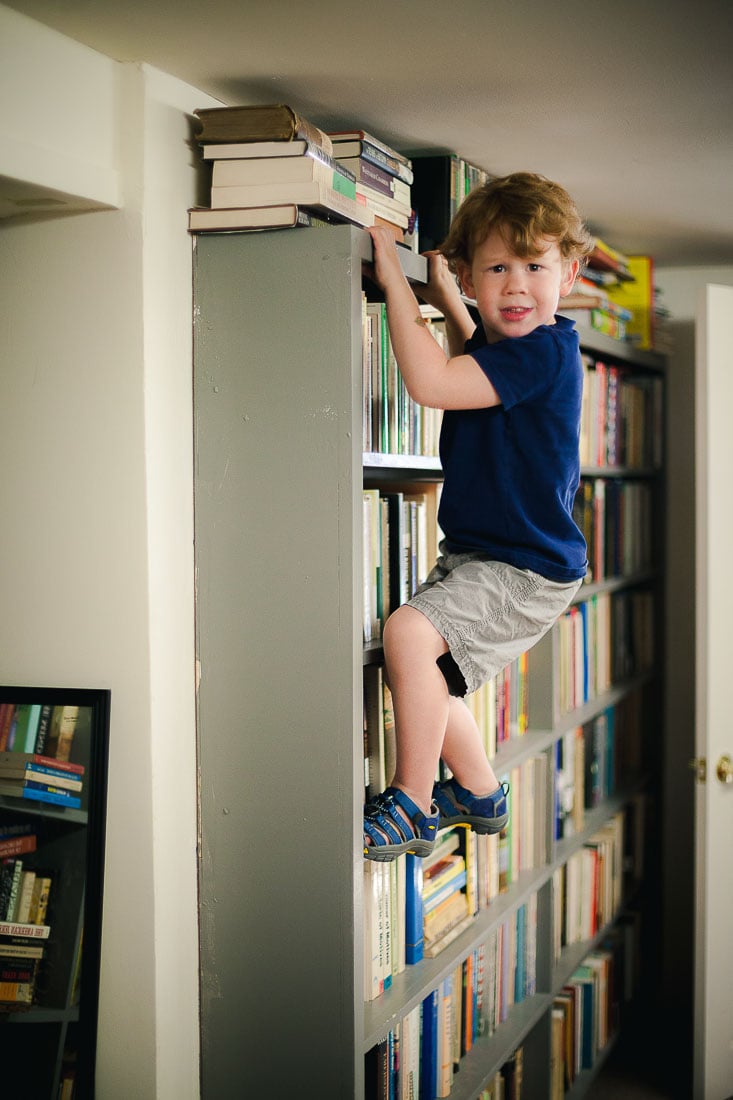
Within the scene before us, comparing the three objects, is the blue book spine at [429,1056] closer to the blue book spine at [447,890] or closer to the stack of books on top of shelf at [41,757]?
the blue book spine at [447,890]

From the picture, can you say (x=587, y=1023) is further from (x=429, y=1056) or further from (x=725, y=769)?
(x=429, y=1056)

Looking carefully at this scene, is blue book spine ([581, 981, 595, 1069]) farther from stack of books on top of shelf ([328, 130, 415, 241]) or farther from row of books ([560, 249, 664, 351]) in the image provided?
stack of books on top of shelf ([328, 130, 415, 241])

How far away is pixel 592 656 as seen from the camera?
3.25 metres

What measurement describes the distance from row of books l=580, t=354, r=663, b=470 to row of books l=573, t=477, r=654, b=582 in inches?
3.3

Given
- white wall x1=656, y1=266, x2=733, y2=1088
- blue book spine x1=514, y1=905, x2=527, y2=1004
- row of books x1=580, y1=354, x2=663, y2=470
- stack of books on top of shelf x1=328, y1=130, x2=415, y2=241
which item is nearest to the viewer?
stack of books on top of shelf x1=328, y1=130, x2=415, y2=241

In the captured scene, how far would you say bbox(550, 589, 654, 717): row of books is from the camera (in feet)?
9.87

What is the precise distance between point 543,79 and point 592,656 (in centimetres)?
187

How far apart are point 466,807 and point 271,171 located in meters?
1.13

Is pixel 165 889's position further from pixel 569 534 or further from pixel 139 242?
pixel 139 242

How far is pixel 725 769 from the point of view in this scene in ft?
9.67

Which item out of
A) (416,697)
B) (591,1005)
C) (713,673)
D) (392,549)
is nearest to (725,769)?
(713,673)

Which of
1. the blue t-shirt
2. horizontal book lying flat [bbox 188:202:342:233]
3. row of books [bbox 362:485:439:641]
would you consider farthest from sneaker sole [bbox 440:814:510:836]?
horizontal book lying flat [bbox 188:202:342:233]

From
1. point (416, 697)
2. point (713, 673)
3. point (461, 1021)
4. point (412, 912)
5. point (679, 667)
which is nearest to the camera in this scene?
point (416, 697)

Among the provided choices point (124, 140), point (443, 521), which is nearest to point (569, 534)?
point (443, 521)
